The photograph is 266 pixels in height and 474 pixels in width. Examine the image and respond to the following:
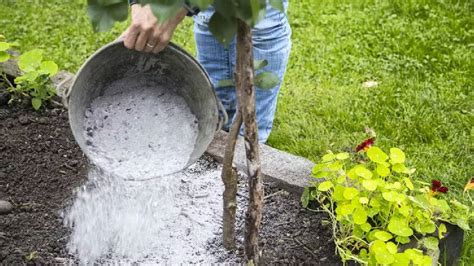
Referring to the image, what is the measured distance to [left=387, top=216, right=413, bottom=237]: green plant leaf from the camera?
2166mm

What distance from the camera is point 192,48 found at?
4246mm

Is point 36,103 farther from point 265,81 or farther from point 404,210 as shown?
point 404,210

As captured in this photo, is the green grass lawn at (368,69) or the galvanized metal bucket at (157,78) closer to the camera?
the galvanized metal bucket at (157,78)

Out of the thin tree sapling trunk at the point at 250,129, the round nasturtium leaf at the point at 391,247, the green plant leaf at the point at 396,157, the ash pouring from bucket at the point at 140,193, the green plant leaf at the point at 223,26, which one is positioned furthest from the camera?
the ash pouring from bucket at the point at 140,193

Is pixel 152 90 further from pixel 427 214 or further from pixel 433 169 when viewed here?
pixel 433 169

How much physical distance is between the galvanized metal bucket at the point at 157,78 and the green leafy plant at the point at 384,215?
402mm

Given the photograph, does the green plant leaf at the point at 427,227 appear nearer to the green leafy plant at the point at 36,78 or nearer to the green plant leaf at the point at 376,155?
the green plant leaf at the point at 376,155

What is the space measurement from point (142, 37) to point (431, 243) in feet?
3.50

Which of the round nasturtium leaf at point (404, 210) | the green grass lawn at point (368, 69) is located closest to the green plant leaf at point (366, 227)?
the round nasturtium leaf at point (404, 210)

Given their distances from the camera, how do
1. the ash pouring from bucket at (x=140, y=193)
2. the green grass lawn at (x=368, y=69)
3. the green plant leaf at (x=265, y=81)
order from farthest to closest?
the green grass lawn at (x=368, y=69) < the ash pouring from bucket at (x=140, y=193) < the green plant leaf at (x=265, y=81)

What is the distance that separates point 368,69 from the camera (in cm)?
402

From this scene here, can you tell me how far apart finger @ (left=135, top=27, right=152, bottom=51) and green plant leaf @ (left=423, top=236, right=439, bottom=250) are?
1.04m

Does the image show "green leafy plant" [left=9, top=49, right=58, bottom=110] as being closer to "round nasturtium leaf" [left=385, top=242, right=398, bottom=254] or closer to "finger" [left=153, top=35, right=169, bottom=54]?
"finger" [left=153, top=35, right=169, bottom=54]

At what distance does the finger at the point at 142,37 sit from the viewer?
7.27 feet
